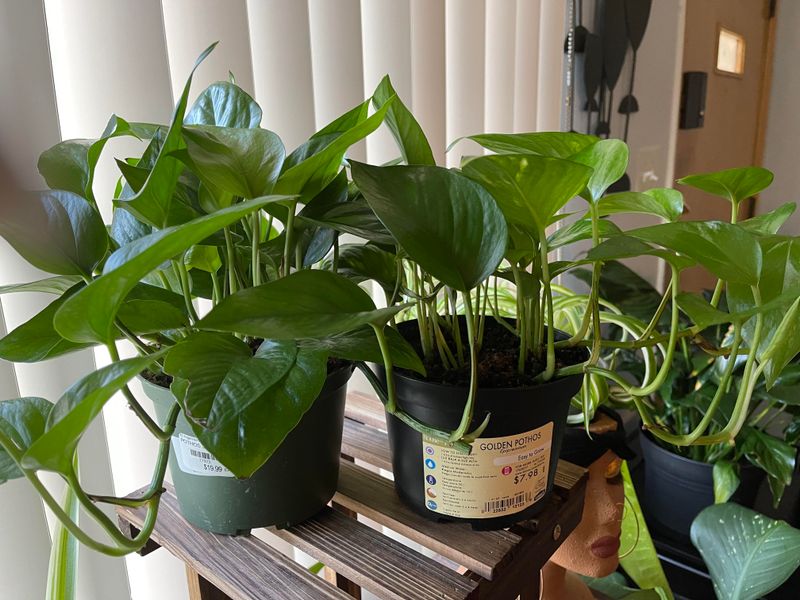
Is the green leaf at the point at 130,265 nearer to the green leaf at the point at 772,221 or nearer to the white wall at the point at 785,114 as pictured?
the green leaf at the point at 772,221

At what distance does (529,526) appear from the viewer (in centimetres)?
49

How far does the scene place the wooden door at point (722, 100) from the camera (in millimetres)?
1932

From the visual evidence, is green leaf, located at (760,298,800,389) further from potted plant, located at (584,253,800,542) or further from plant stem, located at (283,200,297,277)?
potted plant, located at (584,253,800,542)

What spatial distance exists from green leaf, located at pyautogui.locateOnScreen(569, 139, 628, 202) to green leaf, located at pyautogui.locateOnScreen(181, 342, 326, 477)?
0.72 ft

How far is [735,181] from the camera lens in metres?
0.48

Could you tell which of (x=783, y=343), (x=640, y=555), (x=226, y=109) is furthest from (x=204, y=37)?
(x=640, y=555)

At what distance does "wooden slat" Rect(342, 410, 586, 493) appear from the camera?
0.57 meters

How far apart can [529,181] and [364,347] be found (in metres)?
0.14

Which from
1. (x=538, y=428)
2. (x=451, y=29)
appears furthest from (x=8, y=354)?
(x=451, y=29)

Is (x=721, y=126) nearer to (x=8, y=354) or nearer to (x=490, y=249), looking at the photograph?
(x=490, y=249)

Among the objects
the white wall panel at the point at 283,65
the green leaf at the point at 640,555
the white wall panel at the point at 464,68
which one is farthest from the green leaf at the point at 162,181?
the white wall panel at the point at 464,68

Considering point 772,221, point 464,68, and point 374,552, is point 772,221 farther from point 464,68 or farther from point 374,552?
point 464,68

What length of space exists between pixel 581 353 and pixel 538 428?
0.08 metres

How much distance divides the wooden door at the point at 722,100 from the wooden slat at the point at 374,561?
1742 mm
